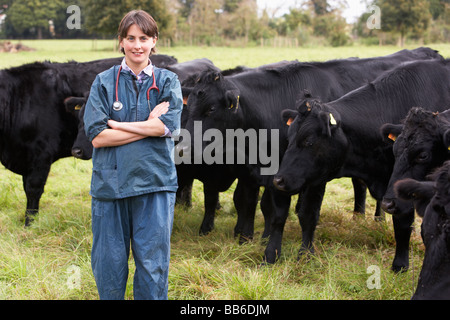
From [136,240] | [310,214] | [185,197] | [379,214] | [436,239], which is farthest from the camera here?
[185,197]

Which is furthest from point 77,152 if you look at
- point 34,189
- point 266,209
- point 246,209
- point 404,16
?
point 404,16

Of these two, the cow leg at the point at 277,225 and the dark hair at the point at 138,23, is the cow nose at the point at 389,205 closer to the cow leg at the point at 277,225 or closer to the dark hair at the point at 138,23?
the cow leg at the point at 277,225

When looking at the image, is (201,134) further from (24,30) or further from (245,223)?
(24,30)

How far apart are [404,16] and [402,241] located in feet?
132

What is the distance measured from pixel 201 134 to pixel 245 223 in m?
1.24

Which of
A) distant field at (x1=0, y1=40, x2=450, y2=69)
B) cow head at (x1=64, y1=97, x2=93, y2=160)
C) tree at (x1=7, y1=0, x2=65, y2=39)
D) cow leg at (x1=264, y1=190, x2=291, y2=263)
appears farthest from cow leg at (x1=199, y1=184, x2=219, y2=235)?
tree at (x1=7, y1=0, x2=65, y2=39)

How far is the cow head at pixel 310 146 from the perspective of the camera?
165 inches

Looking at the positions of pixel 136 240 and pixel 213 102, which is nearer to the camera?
pixel 136 240

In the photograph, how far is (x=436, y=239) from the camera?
2.63 m

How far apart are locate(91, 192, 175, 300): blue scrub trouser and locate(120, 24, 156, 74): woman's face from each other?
2.56ft

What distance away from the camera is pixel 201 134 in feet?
15.4

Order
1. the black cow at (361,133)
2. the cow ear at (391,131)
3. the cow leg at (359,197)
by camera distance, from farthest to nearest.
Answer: the cow leg at (359,197) → the black cow at (361,133) → the cow ear at (391,131)

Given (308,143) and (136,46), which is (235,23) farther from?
(136,46)

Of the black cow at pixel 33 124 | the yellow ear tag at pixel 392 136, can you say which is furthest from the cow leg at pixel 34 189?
the yellow ear tag at pixel 392 136
